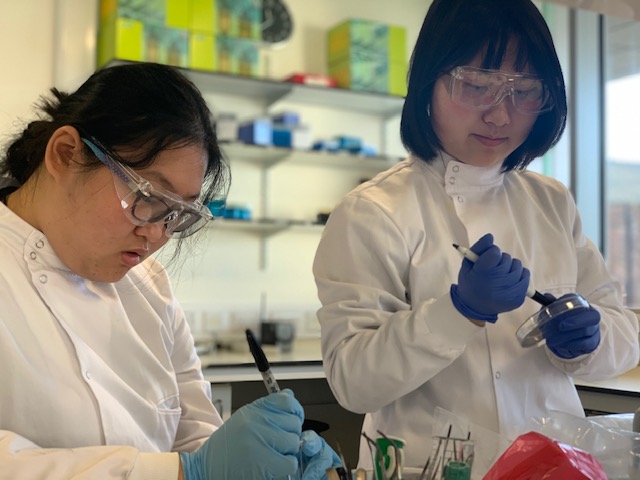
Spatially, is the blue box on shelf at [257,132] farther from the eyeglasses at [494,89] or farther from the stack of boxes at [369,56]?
the eyeglasses at [494,89]

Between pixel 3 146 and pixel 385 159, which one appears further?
pixel 385 159

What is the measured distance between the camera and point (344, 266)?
1.29 meters

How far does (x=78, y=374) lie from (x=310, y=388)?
4.87 ft

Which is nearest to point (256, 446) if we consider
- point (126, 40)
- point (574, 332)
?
point (574, 332)

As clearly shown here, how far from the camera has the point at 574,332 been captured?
1228 millimetres

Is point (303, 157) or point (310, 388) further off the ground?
point (303, 157)

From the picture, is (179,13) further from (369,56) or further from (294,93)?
(369,56)

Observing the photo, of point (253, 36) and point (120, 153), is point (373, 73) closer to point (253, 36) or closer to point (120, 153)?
point (253, 36)

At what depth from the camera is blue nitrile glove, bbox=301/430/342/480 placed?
94 cm

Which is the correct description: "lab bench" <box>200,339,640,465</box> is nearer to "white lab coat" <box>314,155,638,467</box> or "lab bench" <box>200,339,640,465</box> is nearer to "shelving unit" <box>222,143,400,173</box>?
"white lab coat" <box>314,155,638,467</box>

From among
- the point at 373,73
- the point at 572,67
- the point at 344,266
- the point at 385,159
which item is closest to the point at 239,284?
the point at 385,159

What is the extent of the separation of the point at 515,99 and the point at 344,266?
41 centimetres

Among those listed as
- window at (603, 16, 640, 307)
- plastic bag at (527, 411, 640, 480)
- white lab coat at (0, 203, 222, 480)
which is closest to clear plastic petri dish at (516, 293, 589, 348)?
plastic bag at (527, 411, 640, 480)

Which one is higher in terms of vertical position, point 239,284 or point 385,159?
point 385,159
